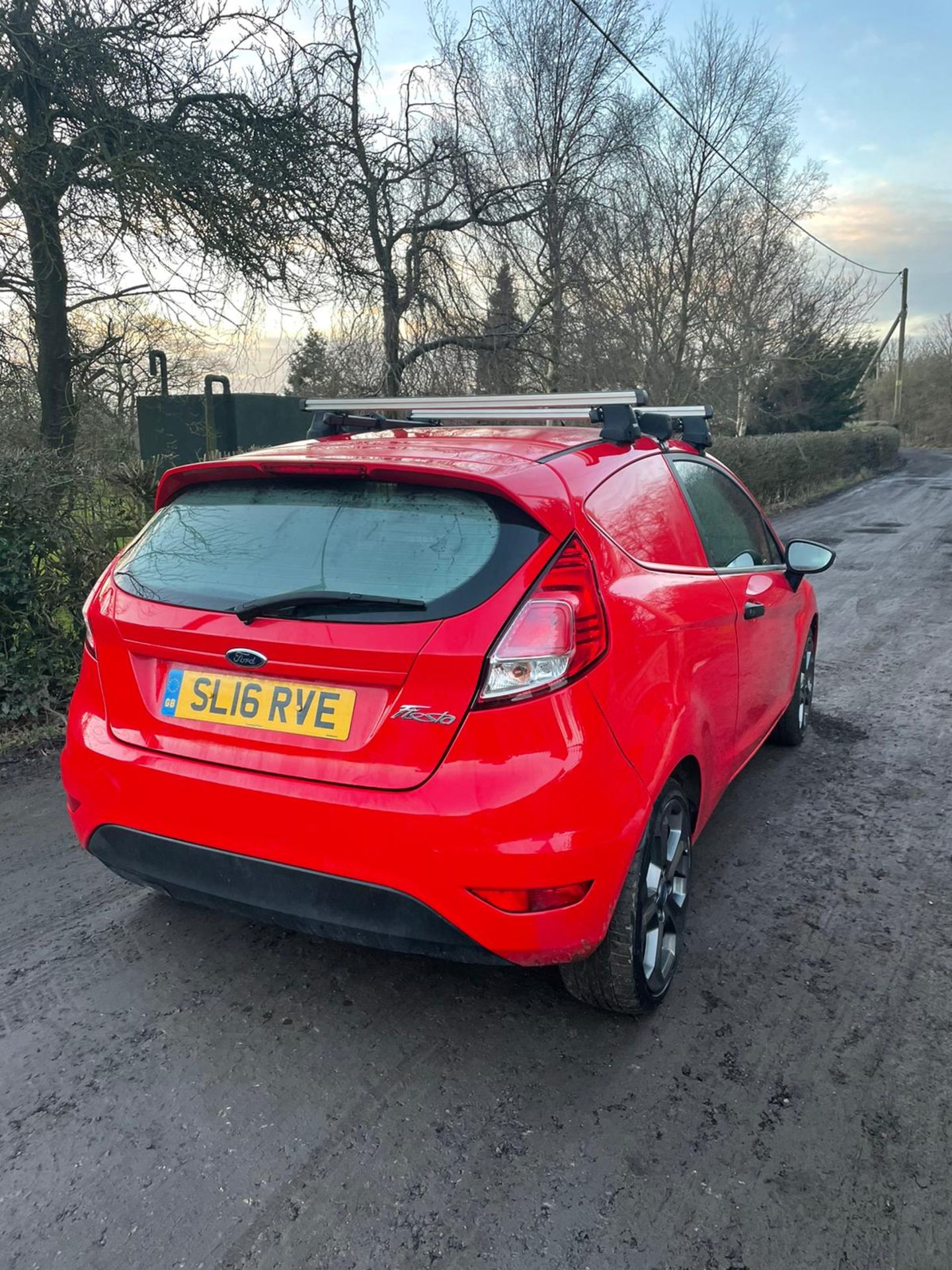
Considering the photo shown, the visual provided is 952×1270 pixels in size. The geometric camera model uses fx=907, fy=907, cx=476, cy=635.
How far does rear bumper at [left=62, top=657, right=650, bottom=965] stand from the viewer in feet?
7.04

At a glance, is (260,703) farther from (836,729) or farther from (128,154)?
(128,154)

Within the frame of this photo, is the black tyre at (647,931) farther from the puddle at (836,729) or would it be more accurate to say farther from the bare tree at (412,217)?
the bare tree at (412,217)

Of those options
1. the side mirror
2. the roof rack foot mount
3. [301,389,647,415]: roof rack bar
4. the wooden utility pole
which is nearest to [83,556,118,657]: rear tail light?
[301,389,647,415]: roof rack bar

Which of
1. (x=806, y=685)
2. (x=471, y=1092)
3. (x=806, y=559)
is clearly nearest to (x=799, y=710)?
(x=806, y=685)

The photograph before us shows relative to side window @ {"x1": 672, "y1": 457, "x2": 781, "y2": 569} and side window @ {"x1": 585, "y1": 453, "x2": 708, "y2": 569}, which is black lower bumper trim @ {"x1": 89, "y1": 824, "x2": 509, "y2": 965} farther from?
side window @ {"x1": 672, "y1": 457, "x2": 781, "y2": 569}

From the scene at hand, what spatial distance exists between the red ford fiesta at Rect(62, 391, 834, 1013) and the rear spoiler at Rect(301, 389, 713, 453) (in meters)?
0.05

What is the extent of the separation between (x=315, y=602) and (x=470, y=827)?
0.69 metres

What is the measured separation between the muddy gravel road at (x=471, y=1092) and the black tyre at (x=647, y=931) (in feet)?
0.38

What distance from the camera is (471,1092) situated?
2297 mm

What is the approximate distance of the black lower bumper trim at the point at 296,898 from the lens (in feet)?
7.25

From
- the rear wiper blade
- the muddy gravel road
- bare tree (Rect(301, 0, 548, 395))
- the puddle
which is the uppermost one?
bare tree (Rect(301, 0, 548, 395))

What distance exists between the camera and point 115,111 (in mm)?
7348

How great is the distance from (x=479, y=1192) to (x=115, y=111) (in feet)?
26.9

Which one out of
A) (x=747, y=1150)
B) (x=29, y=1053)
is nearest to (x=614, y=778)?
(x=747, y=1150)
